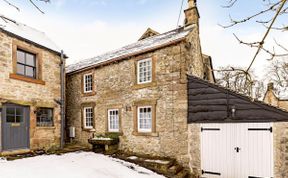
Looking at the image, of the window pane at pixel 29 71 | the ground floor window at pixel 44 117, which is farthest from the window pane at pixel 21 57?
the ground floor window at pixel 44 117

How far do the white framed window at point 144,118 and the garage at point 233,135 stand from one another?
237 cm

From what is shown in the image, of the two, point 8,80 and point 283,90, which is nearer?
point 8,80

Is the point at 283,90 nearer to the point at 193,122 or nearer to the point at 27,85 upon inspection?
the point at 193,122

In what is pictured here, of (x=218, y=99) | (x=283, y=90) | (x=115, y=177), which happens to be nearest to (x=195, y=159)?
(x=218, y=99)

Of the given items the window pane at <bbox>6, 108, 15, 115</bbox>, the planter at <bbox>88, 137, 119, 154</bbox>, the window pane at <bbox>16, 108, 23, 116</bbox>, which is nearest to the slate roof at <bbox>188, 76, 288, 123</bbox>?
the planter at <bbox>88, 137, 119, 154</bbox>

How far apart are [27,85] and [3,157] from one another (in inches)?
149

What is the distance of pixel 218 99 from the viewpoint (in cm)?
925

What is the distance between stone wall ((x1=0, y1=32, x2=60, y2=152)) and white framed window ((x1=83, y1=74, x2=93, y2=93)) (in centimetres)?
194

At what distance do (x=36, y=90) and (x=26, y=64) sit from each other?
153cm

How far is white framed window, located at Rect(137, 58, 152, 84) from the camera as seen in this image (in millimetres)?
11434

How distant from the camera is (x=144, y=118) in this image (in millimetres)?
11445

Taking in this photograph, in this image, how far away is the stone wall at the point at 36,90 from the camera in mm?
10047

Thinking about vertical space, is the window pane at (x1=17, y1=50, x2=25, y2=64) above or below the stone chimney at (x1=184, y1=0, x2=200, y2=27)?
below

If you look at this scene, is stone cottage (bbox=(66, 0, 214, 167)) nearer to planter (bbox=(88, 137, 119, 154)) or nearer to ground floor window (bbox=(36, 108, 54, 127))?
planter (bbox=(88, 137, 119, 154))
